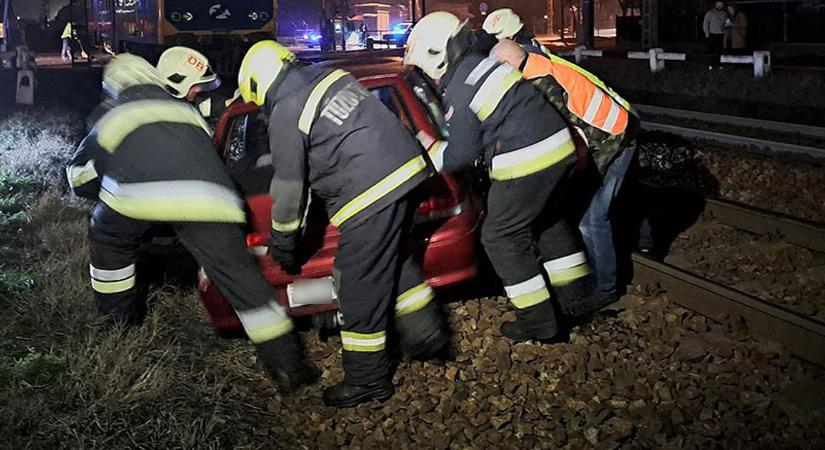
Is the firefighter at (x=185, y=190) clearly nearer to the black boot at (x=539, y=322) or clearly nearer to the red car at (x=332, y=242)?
the red car at (x=332, y=242)

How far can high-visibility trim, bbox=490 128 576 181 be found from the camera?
15.3ft

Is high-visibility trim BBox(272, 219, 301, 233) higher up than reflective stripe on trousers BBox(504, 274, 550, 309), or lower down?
higher up

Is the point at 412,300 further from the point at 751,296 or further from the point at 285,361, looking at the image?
the point at 751,296

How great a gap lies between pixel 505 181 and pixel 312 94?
1153mm

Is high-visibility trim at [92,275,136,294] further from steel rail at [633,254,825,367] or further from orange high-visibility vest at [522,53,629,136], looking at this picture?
steel rail at [633,254,825,367]

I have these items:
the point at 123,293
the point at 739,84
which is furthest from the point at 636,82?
the point at 123,293

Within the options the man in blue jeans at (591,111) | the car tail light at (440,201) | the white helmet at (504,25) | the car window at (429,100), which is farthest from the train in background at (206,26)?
the car tail light at (440,201)

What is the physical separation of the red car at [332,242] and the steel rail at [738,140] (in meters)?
5.46

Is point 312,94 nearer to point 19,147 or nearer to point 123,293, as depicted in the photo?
point 123,293

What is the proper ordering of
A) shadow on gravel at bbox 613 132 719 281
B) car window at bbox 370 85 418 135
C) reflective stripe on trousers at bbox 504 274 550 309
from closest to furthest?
reflective stripe on trousers at bbox 504 274 550 309 → car window at bbox 370 85 418 135 → shadow on gravel at bbox 613 132 719 281

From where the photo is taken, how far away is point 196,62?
5.47 metres

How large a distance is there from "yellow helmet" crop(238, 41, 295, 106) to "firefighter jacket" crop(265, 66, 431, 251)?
0.16 feet

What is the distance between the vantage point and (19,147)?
38.5 ft

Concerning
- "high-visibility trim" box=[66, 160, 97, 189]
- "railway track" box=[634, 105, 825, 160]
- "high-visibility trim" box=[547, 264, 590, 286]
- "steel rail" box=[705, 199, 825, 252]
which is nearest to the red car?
"high-visibility trim" box=[547, 264, 590, 286]
